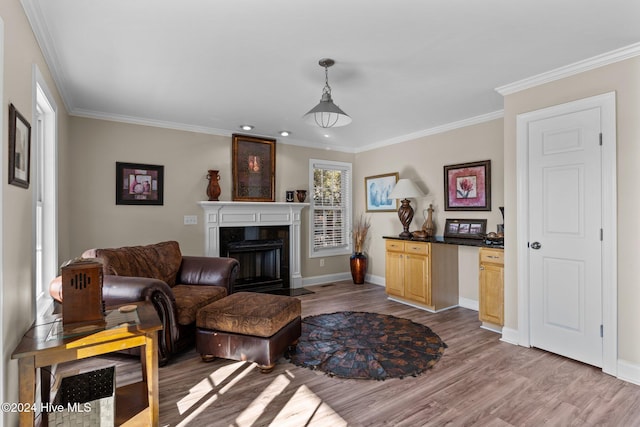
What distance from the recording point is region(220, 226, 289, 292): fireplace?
198 inches

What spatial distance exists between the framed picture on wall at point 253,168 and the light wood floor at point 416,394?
8.84 feet

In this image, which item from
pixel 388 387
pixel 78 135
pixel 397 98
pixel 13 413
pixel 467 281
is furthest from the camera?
pixel 467 281

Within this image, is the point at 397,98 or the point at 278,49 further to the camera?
the point at 397,98

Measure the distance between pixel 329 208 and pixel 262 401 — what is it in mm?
4107

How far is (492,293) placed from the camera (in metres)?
3.61

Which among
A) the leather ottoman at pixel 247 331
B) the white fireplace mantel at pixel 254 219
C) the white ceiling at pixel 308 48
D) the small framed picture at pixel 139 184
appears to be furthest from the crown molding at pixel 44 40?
the leather ottoman at pixel 247 331

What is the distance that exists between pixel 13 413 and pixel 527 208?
3939mm

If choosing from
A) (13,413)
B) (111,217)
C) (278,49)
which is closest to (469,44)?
(278,49)

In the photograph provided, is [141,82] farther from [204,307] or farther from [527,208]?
[527,208]

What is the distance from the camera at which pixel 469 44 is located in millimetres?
2498

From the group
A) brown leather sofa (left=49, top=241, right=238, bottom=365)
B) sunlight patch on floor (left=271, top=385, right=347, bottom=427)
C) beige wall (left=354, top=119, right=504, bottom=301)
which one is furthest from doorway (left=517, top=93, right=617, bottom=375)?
brown leather sofa (left=49, top=241, right=238, bottom=365)

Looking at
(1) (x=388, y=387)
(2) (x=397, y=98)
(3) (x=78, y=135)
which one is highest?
(2) (x=397, y=98)

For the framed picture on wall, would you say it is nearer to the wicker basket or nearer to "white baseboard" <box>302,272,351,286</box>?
"white baseboard" <box>302,272,351,286</box>

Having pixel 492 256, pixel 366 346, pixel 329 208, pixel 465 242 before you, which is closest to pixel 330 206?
pixel 329 208
